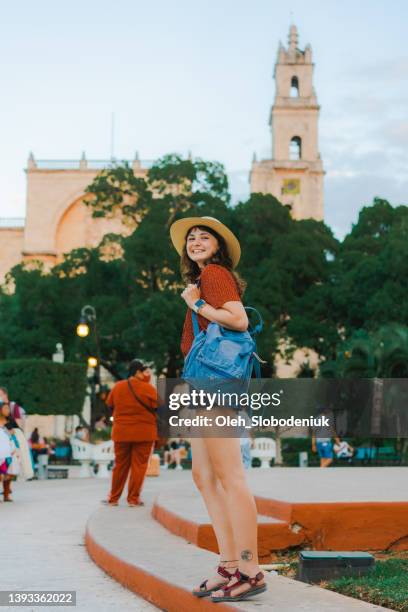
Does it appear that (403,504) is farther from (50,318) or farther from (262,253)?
(50,318)

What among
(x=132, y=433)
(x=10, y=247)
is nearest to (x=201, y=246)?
(x=132, y=433)

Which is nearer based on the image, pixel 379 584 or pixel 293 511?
pixel 379 584

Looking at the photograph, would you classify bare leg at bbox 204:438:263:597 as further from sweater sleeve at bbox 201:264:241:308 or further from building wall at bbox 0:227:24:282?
building wall at bbox 0:227:24:282

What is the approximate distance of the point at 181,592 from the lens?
4.25m

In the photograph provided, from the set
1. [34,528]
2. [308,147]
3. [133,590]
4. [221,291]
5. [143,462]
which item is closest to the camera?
[221,291]

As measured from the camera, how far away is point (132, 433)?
384 inches

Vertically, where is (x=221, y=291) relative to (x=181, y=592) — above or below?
above

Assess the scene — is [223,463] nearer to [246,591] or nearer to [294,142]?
[246,591]

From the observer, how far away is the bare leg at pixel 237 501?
3.89 meters

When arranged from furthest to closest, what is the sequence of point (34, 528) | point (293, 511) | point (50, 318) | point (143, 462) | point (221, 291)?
1. point (50, 318)
2. point (143, 462)
3. point (34, 528)
4. point (293, 511)
5. point (221, 291)

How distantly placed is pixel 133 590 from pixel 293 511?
65.8 inches

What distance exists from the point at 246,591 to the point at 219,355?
985 mm

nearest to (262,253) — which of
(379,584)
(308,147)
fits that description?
(308,147)

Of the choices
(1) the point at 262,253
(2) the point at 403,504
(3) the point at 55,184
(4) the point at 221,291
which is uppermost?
(3) the point at 55,184
